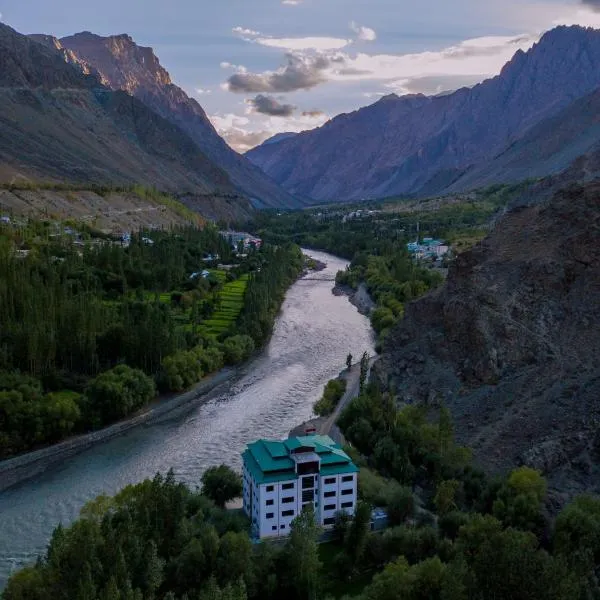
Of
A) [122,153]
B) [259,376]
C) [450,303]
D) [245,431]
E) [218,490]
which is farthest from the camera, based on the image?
[122,153]

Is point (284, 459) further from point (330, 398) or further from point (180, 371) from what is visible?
point (180, 371)

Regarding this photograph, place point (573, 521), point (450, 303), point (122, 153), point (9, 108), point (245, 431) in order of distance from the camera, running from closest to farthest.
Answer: point (573, 521)
point (245, 431)
point (450, 303)
point (9, 108)
point (122, 153)

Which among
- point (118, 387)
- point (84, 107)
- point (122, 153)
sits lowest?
point (118, 387)

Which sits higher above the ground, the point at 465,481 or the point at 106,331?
the point at 106,331

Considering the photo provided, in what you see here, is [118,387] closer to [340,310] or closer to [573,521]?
[573,521]

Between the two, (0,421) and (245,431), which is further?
(245,431)

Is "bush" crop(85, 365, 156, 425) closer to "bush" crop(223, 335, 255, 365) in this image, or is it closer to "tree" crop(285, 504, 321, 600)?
"bush" crop(223, 335, 255, 365)

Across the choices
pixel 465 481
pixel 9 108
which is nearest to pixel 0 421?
pixel 465 481

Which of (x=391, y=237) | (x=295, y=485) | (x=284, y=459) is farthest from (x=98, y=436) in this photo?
(x=391, y=237)

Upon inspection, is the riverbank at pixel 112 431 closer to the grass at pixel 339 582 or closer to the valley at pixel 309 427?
the valley at pixel 309 427
